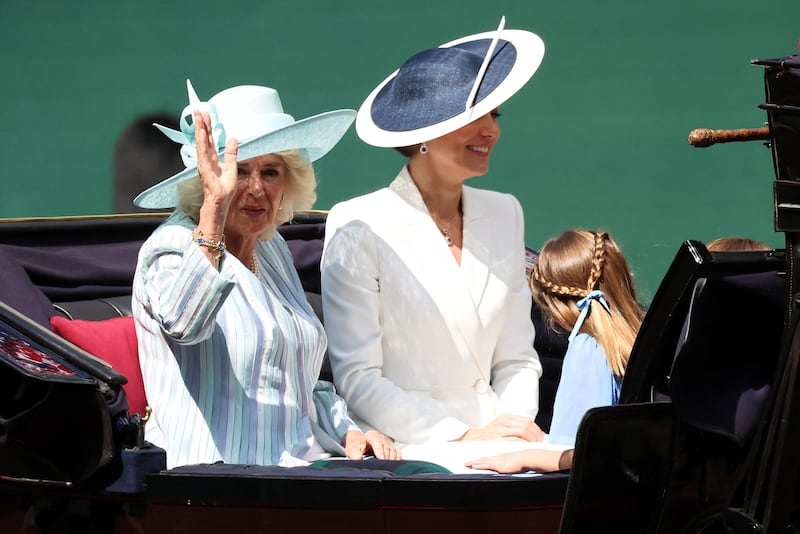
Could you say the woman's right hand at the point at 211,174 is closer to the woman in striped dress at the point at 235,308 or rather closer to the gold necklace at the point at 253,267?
the woman in striped dress at the point at 235,308

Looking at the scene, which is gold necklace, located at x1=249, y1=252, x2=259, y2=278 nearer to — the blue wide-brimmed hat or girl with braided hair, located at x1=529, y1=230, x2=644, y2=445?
the blue wide-brimmed hat

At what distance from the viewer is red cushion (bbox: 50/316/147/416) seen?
2.96 m

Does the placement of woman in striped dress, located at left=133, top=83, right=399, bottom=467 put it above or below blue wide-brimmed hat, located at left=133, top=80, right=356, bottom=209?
below

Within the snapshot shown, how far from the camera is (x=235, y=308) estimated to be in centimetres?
291

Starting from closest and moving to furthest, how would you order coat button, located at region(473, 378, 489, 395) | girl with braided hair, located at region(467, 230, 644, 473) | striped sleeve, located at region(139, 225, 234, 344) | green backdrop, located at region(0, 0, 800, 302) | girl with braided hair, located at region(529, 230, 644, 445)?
striped sleeve, located at region(139, 225, 234, 344), girl with braided hair, located at region(467, 230, 644, 473), girl with braided hair, located at region(529, 230, 644, 445), coat button, located at region(473, 378, 489, 395), green backdrop, located at region(0, 0, 800, 302)

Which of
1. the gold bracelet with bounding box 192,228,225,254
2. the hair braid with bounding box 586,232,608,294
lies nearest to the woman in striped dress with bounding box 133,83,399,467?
the gold bracelet with bounding box 192,228,225,254

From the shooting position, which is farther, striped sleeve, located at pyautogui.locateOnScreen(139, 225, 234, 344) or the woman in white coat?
the woman in white coat

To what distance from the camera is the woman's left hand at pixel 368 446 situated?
9.68 feet

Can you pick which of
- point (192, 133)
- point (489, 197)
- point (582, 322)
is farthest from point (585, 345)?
point (192, 133)

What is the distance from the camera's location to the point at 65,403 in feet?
8.15

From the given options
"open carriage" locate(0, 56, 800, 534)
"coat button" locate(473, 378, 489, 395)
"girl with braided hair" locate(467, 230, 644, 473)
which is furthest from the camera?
"coat button" locate(473, 378, 489, 395)

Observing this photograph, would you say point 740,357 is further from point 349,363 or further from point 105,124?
point 105,124

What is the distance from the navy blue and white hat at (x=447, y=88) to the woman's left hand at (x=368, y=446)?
68 cm

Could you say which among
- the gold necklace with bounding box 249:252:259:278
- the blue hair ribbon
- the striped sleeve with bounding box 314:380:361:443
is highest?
the gold necklace with bounding box 249:252:259:278
